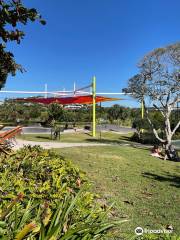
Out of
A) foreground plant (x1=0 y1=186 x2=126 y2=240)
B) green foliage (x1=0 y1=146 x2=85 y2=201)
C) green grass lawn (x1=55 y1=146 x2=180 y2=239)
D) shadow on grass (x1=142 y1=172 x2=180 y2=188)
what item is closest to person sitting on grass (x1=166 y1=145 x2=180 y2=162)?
green grass lawn (x1=55 y1=146 x2=180 y2=239)

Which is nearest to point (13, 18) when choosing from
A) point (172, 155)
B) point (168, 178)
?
point (168, 178)

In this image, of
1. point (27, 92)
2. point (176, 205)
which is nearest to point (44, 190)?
point (176, 205)

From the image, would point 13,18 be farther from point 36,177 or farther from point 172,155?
point 172,155

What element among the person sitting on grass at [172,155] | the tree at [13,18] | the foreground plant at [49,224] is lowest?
the person sitting on grass at [172,155]

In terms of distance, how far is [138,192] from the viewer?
24.8ft

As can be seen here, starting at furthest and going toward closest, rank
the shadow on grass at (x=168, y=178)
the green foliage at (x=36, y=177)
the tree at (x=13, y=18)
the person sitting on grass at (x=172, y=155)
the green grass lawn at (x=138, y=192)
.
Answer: the person sitting on grass at (x=172, y=155)
the shadow on grass at (x=168, y=178)
the green grass lawn at (x=138, y=192)
the green foliage at (x=36, y=177)
the tree at (x=13, y=18)

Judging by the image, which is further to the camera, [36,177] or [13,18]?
[36,177]

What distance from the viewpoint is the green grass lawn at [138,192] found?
560cm

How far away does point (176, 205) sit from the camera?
265 inches

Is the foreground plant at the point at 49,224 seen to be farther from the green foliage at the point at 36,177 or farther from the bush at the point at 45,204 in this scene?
the green foliage at the point at 36,177

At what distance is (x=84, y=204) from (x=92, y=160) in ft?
25.0

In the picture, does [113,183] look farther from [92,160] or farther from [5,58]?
[5,58]

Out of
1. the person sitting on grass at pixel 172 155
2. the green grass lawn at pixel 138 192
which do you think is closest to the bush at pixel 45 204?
Result: the green grass lawn at pixel 138 192

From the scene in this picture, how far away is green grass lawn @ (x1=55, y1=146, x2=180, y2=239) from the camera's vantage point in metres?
5.60
